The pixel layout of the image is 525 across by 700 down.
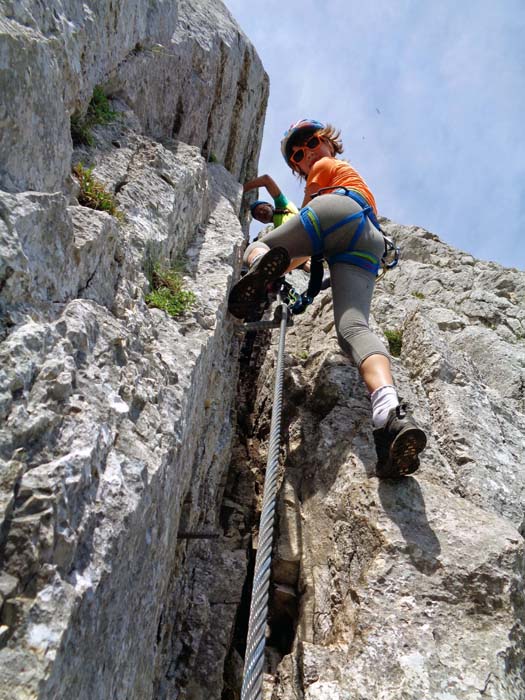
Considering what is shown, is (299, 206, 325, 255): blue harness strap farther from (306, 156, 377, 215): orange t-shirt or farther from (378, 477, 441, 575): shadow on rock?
(378, 477, 441, 575): shadow on rock

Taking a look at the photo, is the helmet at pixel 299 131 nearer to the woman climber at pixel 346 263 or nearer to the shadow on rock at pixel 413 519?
the woman climber at pixel 346 263

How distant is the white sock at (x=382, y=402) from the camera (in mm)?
4734

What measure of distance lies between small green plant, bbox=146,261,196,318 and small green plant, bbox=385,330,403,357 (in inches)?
159

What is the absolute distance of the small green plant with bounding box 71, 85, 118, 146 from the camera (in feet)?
18.5

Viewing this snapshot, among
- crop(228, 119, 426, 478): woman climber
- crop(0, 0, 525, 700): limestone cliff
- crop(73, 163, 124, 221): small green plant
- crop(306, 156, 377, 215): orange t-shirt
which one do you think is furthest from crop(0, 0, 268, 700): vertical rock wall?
crop(306, 156, 377, 215): orange t-shirt

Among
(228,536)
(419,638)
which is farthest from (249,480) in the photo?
(419,638)

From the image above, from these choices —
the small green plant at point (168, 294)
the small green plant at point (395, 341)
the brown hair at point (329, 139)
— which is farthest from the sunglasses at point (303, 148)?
the small green plant at point (168, 294)

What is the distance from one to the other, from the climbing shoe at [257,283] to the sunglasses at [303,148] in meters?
2.55

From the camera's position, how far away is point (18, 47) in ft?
11.2

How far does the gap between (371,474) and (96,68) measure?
17.5ft

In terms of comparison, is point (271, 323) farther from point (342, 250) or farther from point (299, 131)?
point (299, 131)

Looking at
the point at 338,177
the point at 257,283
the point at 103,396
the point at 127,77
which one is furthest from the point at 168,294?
the point at 127,77

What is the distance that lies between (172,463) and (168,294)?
2099 millimetres

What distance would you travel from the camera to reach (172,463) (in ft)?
12.5
